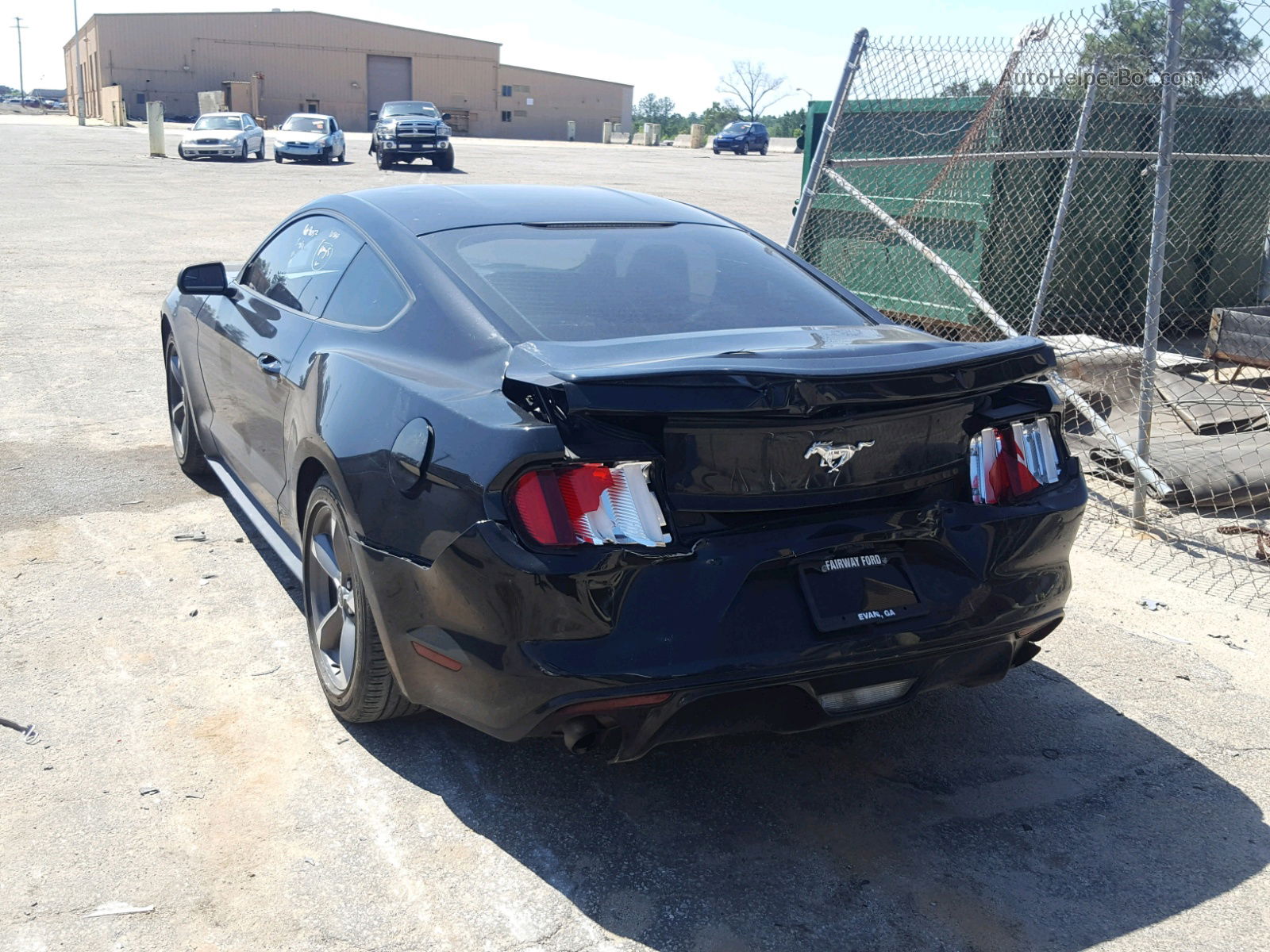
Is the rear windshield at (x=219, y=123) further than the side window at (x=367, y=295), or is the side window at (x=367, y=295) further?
the rear windshield at (x=219, y=123)

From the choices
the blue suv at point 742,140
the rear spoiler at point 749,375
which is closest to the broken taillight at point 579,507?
the rear spoiler at point 749,375

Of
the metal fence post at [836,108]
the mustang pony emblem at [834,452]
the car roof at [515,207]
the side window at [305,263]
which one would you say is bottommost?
the mustang pony emblem at [834,452]

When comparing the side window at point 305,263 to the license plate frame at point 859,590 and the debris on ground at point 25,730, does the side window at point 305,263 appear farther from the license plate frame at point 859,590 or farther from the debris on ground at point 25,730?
the license plate frame at point 859,590

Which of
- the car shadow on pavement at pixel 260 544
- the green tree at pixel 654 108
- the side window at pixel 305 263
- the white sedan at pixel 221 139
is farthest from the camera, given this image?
the green tree at pixel 654 108

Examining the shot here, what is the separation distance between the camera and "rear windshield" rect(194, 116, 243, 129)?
35.5 metres

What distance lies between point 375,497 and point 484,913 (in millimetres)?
1095

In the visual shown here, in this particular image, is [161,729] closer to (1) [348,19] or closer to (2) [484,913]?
(2) [484,913]

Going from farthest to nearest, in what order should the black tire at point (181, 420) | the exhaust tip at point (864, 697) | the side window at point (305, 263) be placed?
the black tire at point (181, 420) < the side window at point (305, 263) < the exhaust tip at point (864, 697)

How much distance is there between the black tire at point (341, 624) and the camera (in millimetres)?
3311

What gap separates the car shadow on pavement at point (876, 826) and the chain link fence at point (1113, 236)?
1.94 meters

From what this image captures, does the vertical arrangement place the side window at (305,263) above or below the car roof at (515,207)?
below

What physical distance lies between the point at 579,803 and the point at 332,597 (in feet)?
3.50

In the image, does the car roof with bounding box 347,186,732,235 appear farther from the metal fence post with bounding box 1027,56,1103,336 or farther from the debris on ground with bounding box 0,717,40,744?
the metal fence post with bounding box 1027,56,1103,336

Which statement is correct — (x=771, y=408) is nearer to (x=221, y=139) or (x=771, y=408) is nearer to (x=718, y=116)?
(x=221, y=139)
